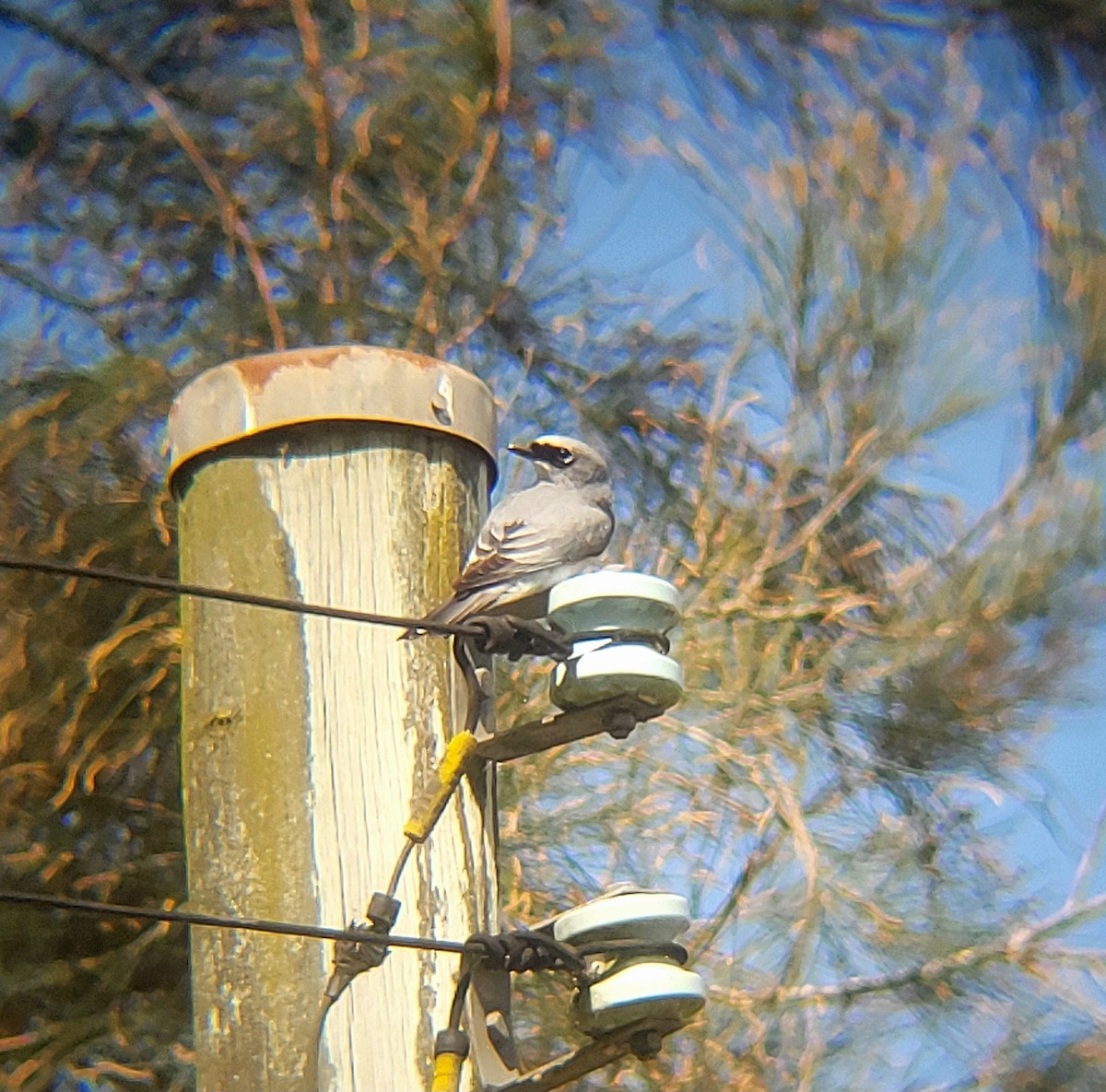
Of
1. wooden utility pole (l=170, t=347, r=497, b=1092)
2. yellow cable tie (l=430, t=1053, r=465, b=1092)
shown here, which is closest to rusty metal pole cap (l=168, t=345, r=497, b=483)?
wooden utility pole (l=170, t=347, r=497, b=1092)

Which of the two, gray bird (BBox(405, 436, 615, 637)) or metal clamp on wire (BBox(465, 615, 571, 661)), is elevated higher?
gray bird (BBox(405, 436, 615, 637))

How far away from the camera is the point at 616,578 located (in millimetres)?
1951

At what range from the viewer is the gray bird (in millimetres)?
2105

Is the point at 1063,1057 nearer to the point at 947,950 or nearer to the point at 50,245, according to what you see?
the point at 947,950

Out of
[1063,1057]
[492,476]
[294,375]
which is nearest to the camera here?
[294,375]

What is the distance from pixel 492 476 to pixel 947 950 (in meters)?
1.45

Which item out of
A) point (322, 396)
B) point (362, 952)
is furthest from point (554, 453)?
point (362, 952)

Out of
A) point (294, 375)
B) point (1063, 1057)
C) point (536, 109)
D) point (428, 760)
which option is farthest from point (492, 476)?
point (536, 109)

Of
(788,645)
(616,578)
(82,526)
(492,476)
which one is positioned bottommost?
(616,578)

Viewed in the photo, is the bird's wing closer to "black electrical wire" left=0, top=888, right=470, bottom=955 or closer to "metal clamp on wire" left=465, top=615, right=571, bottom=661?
"metal clamp on wire" left=465, top=615, right=571, bottom=661

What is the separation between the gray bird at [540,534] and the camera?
2105 millimetres

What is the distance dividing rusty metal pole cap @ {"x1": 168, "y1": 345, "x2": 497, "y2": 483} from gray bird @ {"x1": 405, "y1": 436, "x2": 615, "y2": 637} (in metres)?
0.15

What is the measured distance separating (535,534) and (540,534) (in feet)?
0.09

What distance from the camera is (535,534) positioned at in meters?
2.61
